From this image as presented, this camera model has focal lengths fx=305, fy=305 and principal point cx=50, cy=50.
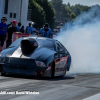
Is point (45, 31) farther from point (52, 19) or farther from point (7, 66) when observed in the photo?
point (52, 19)

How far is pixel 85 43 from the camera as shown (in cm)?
1595

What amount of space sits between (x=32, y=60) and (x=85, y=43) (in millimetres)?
8210

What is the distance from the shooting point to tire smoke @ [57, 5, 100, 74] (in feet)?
43.0

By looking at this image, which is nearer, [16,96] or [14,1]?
[16,96]

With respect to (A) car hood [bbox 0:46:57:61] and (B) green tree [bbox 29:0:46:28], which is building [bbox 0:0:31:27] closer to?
(B) green tree [bbox 29:0:46:28]

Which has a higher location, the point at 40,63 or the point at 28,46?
the point at 28,46

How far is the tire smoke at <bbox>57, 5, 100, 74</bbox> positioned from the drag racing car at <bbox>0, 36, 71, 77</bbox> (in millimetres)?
2822

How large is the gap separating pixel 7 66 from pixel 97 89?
106 inches

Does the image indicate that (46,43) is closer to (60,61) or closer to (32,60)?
(60,61)

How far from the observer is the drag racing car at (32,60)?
8102 millimetres

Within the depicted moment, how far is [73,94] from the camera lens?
19.5 ft

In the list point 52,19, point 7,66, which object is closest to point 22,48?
point 7,66

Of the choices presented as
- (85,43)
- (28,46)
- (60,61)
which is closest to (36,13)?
(85,43)

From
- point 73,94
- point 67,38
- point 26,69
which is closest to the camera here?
point 73,94
